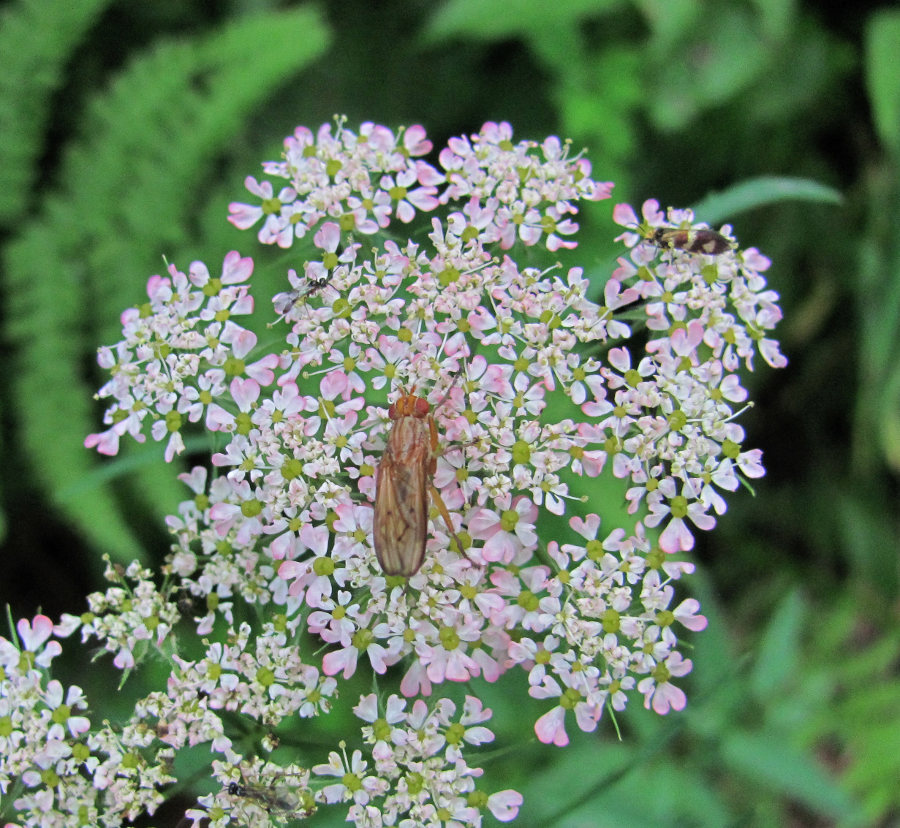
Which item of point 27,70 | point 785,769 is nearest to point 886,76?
point 785,769

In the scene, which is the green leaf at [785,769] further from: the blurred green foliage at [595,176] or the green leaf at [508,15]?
the green leaf at [508,15]

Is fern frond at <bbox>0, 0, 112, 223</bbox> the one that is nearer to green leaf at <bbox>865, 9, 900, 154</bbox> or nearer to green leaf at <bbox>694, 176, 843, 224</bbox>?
green leaf at <bbox>694, 176, 843, 224</bbox>

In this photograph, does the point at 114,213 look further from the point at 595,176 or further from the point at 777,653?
the point at 777,653

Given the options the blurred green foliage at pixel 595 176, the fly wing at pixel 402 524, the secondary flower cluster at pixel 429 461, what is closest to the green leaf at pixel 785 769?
the blurred green foliage at pixel 595 176

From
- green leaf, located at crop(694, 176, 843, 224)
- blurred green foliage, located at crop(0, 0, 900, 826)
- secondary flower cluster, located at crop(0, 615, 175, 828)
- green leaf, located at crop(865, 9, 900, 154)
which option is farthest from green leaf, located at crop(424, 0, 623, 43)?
secondary flower cluster, located at crop(0, 615, 175, 828)

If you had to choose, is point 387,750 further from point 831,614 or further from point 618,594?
point 831,614

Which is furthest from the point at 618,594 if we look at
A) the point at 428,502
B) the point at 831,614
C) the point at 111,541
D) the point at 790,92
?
the point at 790,92
